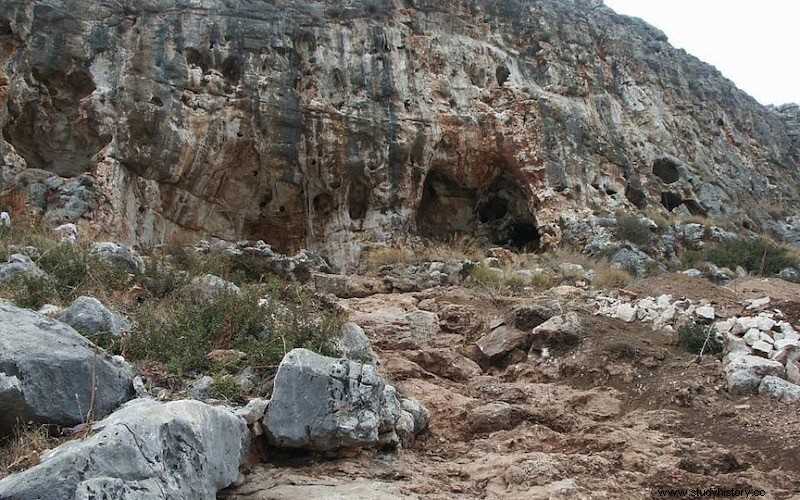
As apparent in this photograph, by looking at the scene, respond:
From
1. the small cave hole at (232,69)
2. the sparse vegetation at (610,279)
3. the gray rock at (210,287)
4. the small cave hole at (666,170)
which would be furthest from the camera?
the small cave hole at (666,170)

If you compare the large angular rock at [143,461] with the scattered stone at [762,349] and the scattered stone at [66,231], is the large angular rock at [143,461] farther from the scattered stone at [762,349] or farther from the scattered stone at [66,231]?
the scattered stone at [66,231]

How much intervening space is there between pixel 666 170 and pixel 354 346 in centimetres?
1399

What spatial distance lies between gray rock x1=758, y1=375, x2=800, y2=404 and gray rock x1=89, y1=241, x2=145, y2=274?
238 inches

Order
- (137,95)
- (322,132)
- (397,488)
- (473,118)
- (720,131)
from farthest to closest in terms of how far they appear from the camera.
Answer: (720,131)
(473,118)
(322,132)
(137,95)
(397,488)

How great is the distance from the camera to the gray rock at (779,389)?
208 inches

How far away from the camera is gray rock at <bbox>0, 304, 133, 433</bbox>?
3465 millimetres

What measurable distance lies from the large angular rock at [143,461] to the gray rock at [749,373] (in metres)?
4.13

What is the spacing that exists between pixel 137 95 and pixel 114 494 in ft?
37.8

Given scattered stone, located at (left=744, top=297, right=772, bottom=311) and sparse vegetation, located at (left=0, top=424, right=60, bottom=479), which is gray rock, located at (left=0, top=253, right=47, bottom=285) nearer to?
sparse vegetation, located at (left=0, top=424, right=60, bottom=479)

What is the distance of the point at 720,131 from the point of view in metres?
20.1

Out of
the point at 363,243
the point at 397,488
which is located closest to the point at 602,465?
the point at 397,488

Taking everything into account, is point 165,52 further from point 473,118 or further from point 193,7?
point 473,118

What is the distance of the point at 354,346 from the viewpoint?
235 inches

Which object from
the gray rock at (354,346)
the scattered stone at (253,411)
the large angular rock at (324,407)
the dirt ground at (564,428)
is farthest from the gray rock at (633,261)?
the scattered stone at (253,411)
